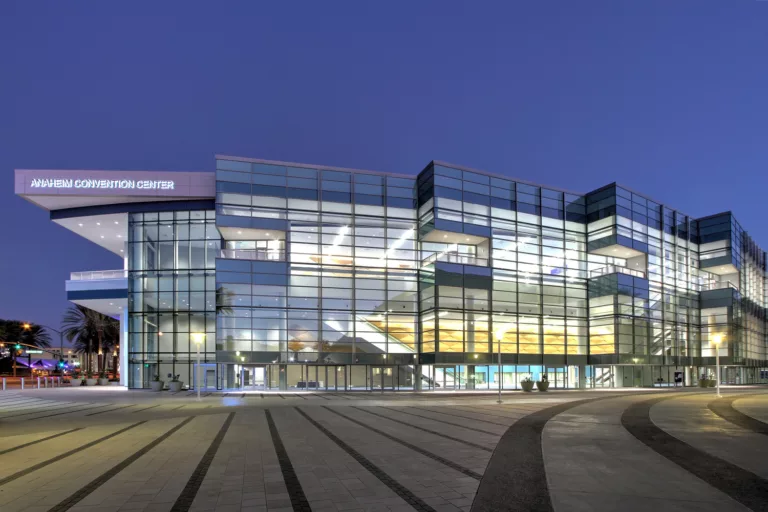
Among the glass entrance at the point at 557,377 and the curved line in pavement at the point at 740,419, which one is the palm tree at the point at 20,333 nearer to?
the glass entrance at the point at 557,377

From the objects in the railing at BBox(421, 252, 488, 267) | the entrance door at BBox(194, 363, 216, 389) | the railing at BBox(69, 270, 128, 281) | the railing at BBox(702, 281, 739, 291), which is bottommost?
the entrance door at BBox(194, 363, 216, 389)

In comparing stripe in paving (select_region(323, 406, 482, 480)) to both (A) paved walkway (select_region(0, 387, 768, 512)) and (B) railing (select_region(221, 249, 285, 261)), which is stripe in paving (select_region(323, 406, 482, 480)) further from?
(B) railing (select_region(221, 249, 285, 261))

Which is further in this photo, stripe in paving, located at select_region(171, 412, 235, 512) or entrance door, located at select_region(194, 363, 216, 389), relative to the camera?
entrance door, located at select_region(194, 363, 216, 389)

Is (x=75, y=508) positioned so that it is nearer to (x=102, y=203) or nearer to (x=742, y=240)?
(x=102, y=203)

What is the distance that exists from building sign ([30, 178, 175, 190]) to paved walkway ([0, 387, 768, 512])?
1207 inches

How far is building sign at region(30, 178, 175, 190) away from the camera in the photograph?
47.0 metres

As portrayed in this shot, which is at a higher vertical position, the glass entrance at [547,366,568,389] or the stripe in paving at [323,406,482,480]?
the stripe in paving at [323,406,482,480]

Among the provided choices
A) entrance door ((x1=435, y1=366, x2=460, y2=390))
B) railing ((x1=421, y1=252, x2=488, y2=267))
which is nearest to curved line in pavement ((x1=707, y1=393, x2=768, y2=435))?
entrance door ((x1=435, y1=366, x2=460, y2=390))

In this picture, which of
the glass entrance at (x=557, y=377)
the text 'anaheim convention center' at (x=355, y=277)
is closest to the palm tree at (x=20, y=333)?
the text 'anaheim convention center' at (x=355, y=277)

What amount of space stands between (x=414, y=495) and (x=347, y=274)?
133 ft

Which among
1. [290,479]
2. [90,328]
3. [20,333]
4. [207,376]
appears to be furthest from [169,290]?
[20,333]

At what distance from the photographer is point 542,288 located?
5441 centimetres

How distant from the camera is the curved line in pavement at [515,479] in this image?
8570 millimetres

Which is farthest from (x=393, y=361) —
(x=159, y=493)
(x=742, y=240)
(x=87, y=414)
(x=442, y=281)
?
(x=742, y=240)
